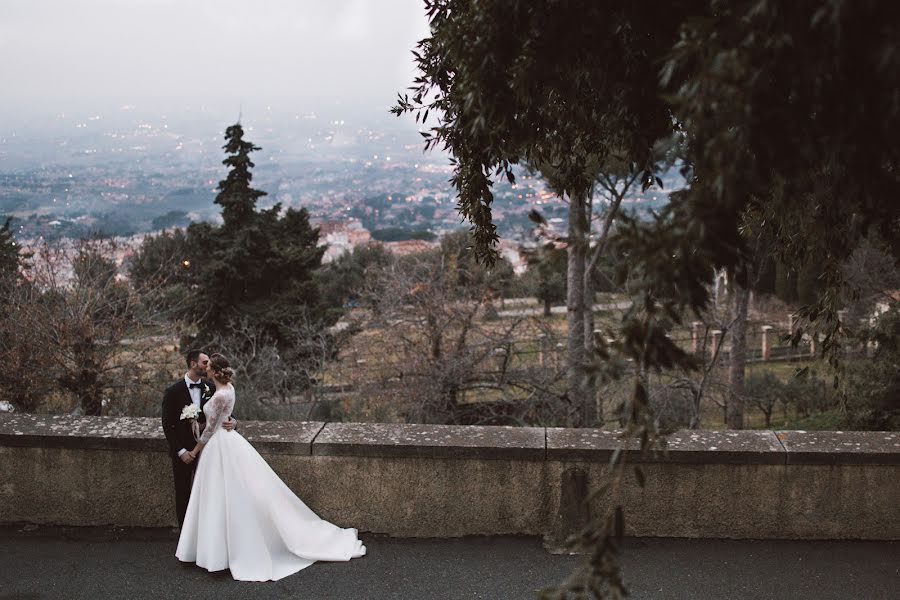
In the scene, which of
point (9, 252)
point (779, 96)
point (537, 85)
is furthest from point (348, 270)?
point (779, 96)

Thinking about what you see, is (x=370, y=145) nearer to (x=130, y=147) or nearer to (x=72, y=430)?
(x=130, y=147)

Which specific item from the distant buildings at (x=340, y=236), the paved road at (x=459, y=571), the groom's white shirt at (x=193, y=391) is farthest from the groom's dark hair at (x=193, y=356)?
the distant buildings at (x=340, y=236)

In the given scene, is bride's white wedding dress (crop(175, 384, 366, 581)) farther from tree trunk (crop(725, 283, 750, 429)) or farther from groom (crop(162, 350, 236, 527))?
tree trunk (crop(725, 283, 750, 429))

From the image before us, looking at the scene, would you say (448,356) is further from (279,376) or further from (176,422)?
(176,422)

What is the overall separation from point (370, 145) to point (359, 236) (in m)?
31.3

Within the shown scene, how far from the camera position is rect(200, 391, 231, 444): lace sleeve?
559cm

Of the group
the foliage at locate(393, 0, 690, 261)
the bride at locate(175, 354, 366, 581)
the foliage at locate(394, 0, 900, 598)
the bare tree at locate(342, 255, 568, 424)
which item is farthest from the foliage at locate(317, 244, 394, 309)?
the foliage at locate(394, 0, 900, 598)

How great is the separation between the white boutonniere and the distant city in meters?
19.5

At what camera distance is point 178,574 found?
5.20 meters

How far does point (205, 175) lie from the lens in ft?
263

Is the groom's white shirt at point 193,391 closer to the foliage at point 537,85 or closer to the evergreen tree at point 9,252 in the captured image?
the foliage at point 537,85

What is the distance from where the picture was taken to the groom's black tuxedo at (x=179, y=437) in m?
5.57

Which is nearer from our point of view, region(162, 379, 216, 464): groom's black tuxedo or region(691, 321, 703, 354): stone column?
region(162, 379, 216, 464): groom's black tuxedo

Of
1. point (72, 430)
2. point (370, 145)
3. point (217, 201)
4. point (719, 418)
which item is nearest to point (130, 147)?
point (370, 145)
